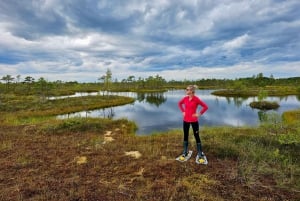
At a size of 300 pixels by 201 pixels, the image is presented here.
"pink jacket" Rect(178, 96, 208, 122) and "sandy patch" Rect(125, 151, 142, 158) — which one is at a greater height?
"pink jacket" Rect(178, 96, 208, 122)

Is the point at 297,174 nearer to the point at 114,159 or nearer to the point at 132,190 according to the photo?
the point at 132,190

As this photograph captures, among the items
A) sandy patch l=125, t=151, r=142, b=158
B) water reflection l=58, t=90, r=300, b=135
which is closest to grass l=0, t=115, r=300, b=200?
sandy patch l=125, t=151, r=142, b=158

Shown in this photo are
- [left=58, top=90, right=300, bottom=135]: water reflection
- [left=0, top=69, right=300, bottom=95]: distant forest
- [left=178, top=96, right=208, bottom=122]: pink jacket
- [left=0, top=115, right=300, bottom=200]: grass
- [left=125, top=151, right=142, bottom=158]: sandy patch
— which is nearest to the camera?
[left=0, top=115, right=300, bottom=200]: grass

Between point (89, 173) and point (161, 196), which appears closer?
point (161, 196)

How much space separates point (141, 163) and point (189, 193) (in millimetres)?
2474

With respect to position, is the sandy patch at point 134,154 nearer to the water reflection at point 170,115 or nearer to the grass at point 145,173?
the grass at point 145,173

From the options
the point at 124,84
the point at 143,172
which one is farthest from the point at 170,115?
the point at 124,84

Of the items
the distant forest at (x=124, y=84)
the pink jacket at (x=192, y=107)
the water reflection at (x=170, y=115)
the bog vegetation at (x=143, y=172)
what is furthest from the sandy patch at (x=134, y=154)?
the distant forest at (x=124, y=84)

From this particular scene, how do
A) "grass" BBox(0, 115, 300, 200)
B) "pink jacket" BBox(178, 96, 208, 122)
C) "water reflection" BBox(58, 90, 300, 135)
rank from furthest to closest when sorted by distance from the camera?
"water reflection" BBox(58, 90, 300, 135) < "pink jacket" BBox(178, 96, 208, 122) < "grass" BBox(0, 115, 300, 200)

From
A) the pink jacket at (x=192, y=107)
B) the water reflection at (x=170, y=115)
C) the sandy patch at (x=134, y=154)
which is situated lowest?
the water reflection at (x=170, y=115)

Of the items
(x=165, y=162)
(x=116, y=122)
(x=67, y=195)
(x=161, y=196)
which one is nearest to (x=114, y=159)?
(x=165, y=162)

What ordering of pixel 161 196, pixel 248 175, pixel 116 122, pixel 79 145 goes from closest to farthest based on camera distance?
pixel 161 196 → pixel 248 175 → pixel 79 145 → pixel 116 122

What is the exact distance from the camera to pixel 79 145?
373 inches

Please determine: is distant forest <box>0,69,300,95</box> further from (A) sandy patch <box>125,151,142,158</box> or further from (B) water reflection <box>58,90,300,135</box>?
(A) sandy patch <box>125,151,142,158</box>
